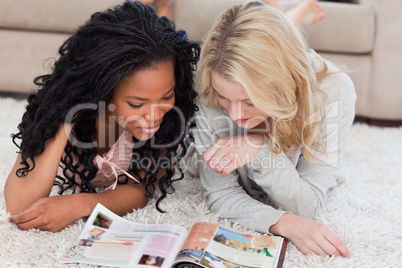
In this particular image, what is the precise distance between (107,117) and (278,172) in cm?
42

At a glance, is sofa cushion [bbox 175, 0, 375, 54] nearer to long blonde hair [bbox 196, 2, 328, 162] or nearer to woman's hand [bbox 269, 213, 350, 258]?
long blonde hair [bbox 196, 2, 328, 162]

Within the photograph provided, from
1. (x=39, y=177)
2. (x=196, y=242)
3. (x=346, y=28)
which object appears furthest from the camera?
(x=346, y=28)

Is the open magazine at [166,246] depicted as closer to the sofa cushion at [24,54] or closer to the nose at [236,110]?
the nose at [236,110]

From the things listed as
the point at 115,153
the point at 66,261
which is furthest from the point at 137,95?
the point at 66,261

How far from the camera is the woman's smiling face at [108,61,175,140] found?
1.00 metres

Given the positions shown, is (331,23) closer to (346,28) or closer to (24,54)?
(346,28)

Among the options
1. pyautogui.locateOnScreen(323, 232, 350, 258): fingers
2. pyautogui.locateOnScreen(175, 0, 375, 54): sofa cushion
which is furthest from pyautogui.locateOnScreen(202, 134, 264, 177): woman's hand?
pyautogui.locateOnScreen(175, 0, 375, 54): sofa cushion

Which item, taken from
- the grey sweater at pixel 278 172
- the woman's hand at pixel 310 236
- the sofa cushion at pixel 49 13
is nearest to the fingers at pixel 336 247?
the woman's hand at pixel 310 236

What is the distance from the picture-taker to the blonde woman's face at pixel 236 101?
997mm

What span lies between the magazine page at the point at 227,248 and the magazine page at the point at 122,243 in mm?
37

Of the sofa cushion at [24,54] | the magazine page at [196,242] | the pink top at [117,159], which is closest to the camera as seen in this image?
the magazine page at [196,242]

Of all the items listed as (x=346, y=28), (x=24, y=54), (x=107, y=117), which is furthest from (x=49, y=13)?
(x=346, y=28)

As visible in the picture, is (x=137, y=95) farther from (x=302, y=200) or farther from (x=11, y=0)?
(x=11, y=0)

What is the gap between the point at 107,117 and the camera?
1.15 metres
